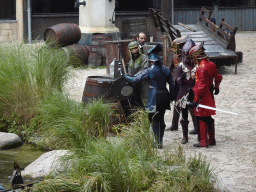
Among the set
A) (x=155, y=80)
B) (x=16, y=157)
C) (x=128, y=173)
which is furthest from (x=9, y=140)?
(x=128, y=173)

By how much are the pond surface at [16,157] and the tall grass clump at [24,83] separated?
686mm

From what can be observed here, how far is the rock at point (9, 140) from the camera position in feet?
21.0

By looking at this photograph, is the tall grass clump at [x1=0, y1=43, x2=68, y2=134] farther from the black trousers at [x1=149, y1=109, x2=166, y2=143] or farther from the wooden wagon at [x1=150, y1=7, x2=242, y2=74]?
the wooden wagon at [x1=150, y1=7, x2=242, y2=74]

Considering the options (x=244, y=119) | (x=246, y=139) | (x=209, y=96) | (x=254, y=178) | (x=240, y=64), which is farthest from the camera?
(x=240, y=64)

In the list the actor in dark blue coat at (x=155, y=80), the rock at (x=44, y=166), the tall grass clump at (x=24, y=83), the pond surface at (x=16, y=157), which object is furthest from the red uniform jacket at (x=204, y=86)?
the tall grass clump at (x=24, y=83)

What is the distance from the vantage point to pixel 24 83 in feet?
23.1

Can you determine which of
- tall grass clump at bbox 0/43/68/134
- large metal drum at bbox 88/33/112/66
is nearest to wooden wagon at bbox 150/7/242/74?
large metal drum at bbox 88/33/112/66

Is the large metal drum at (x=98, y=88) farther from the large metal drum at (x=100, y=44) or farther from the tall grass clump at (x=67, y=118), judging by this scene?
the large metal drum at (x=100, y=44)

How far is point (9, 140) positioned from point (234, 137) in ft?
10.4

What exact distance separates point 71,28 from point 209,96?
313 inches

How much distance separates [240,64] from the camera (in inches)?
505

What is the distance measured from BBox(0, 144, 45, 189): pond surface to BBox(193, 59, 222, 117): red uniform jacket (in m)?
2.23

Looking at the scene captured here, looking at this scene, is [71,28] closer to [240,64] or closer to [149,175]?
[240,64]

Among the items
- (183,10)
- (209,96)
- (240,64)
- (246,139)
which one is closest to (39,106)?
(209,96)
